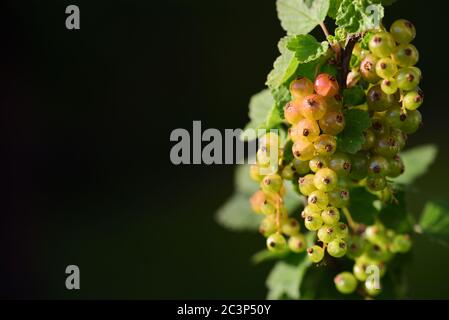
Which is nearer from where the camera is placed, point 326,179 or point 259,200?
point 326,179

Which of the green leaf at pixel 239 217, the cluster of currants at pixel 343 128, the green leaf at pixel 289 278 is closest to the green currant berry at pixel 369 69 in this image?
the cluster of currants at pixel 343 128

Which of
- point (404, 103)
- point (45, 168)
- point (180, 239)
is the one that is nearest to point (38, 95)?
point (45, 168)

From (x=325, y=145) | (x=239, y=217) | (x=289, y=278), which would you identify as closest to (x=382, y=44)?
(x=325, y=145)

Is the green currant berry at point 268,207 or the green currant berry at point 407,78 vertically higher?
the green currant berry at point 407,78

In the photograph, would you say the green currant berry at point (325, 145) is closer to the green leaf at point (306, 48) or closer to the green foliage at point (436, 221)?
the green leaf at point (306, 48)

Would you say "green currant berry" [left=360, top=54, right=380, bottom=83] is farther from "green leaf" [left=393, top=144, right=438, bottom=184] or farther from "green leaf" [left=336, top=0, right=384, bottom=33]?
"green leaf" [left=393, top=144, right=438, bottom=184]

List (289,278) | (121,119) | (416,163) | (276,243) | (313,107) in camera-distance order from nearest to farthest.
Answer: (313,107), (276,243), (289,278), (416,163), (121,119)

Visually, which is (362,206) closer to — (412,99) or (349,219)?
(349,219)
